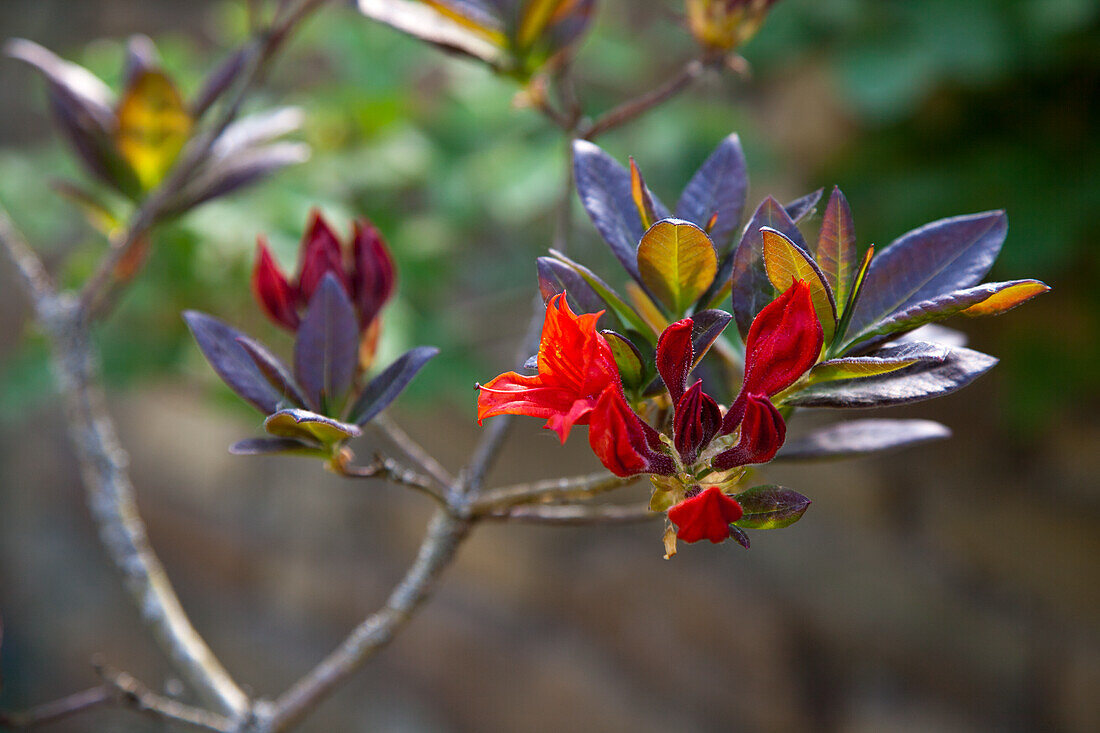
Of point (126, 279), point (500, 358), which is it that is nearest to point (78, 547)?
point (500, 358)

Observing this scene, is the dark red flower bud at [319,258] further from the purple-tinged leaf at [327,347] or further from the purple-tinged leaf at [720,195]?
the purple-tinged leaf at [720,195]

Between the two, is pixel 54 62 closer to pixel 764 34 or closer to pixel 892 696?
pixel 764 34

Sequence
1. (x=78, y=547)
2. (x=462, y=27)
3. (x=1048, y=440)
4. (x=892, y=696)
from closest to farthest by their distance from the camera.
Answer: (x=462, y=27) → (x=1048, y=440) → (x=892, y=696) → (x=78, y=547)

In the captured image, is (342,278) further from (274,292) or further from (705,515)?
(705,515)

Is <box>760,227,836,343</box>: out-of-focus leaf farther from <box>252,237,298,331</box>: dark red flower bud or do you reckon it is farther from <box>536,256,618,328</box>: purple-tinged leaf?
<box>252,237,298,331</box>: dark red flower bud

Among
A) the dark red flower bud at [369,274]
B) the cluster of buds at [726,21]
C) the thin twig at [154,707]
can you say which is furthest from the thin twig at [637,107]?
the thin twig at [154,707]

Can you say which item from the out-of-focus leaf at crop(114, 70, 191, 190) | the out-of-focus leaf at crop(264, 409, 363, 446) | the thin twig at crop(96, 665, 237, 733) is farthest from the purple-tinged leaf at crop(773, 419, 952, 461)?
the out-of-focus leaf at crop(114, 70, 191, 190)
